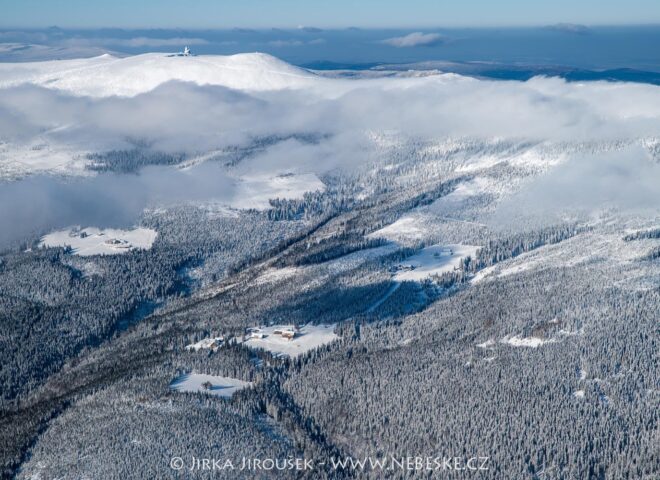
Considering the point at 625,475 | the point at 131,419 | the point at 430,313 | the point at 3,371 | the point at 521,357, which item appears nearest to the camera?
the point at 625,475

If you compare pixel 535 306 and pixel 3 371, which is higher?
pixel 535 306

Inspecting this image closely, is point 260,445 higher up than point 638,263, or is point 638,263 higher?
point 638,263

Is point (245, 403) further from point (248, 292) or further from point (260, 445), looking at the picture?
point (248, 292)

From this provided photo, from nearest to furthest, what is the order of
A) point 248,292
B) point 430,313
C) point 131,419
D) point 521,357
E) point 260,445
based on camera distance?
1. point 260,445
2. point 131,419
3. point 521,357
4. point 430,313
5. point 248,292

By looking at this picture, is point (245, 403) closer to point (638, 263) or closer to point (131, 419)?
point (131, 419)

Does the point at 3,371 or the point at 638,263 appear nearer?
the point at 3,371

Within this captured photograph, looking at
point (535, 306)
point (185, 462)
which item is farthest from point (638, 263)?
point (185, 462)

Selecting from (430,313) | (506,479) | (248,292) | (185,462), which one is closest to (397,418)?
(506,479)

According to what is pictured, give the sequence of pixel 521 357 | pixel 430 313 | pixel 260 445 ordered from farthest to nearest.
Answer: pixel 430 313, pixel 521 357, pixel 260 445

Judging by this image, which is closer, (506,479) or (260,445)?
(506,479)
